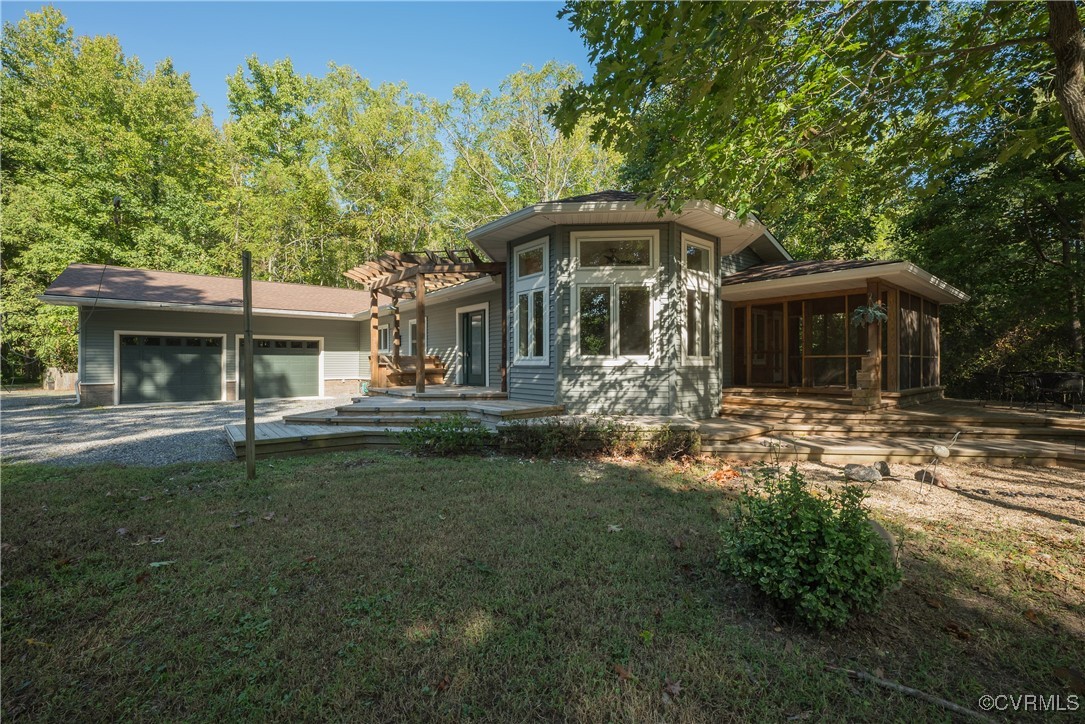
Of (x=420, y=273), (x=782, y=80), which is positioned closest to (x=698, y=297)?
(x=782, y=80)

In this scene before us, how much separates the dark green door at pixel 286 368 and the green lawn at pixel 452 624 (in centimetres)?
1274

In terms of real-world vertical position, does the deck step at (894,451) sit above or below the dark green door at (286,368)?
below

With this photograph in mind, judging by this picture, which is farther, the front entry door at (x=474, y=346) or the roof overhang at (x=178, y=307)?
the front entry door at (x=474, y=346)

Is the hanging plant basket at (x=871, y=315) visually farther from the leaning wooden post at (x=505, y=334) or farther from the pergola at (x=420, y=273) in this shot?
the pergola at (x=420, y=273)

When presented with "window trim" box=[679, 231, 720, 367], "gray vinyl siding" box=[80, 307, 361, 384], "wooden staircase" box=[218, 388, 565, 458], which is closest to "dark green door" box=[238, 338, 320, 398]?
"gray vinyl siding" box=[80, 307, 361, 384]

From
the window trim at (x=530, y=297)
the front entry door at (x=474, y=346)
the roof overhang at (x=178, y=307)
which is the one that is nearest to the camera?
the window trim at (x=530, y=297)

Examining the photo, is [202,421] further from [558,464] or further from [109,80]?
[109,80]

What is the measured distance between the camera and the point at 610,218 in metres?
8.25

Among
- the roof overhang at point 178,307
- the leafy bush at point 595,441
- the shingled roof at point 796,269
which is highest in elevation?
the shingled roof at point 796,269

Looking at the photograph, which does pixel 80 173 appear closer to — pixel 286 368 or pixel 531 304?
pixel 286 368

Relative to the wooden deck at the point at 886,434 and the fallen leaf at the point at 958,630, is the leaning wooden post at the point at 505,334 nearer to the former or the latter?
the wooden deck at the point at 886,434

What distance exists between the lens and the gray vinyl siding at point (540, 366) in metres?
8.59

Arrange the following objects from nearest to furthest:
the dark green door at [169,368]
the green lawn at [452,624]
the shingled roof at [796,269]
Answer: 1. the green lawn at [452,624]
2. the shingled roof at [796,269]
3. the dark green door at [169,368]

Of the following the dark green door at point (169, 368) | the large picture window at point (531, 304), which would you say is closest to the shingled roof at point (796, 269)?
the large picture window at point (531, 304)
